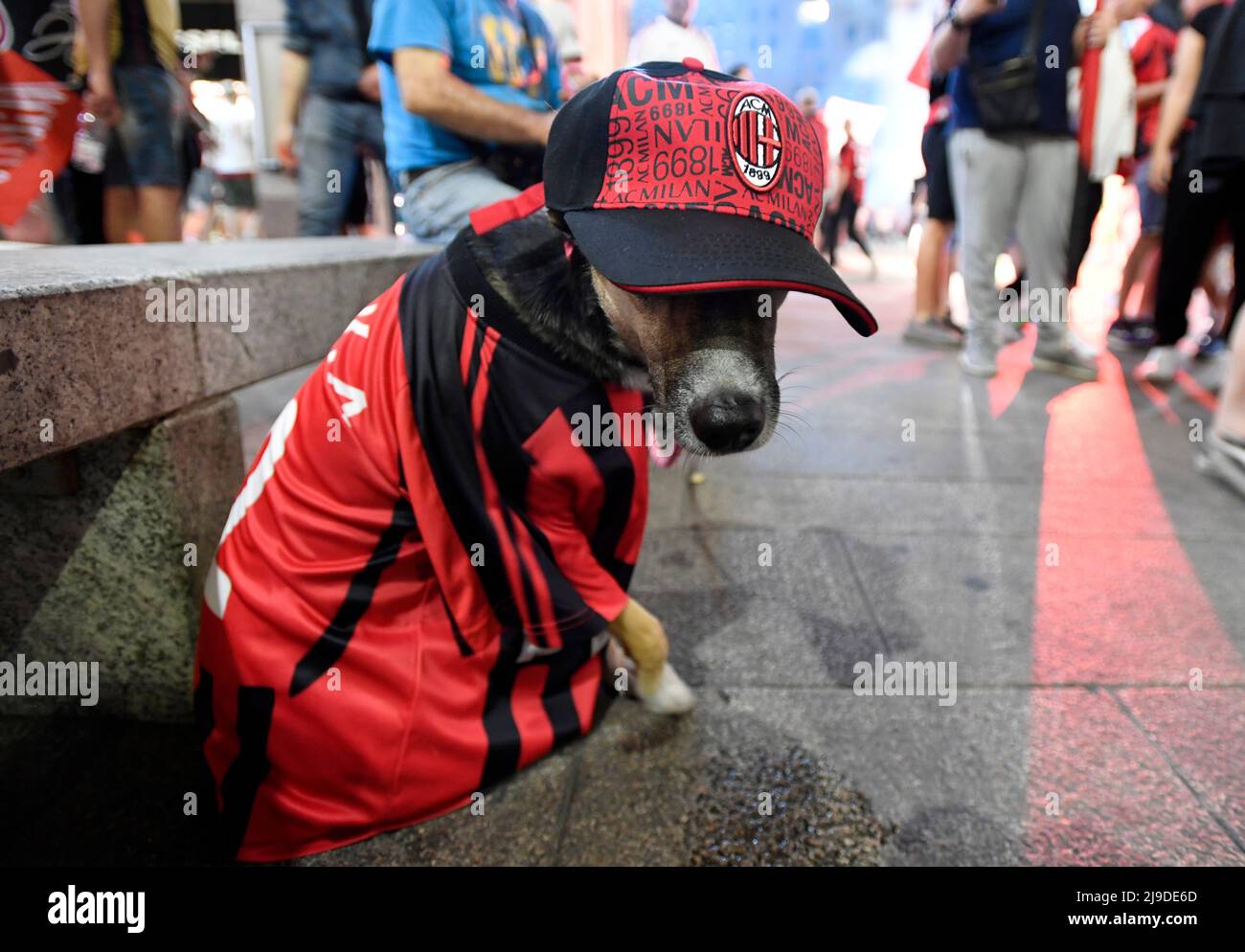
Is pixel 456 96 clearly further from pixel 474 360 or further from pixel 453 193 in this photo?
pixel 474 360

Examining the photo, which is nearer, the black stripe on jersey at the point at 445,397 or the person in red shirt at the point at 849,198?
the black stripe on jersey at the point at 445,397

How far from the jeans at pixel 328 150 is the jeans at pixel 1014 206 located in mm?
3955

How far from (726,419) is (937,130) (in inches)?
246

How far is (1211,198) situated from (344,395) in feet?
19.3

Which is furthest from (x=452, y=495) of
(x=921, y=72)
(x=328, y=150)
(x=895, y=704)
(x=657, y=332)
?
(x=921, y=72)

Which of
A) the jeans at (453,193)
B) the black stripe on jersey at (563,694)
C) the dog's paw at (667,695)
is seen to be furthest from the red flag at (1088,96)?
the black stripe on jersey at (563,694)

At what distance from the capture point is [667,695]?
85.2 inches

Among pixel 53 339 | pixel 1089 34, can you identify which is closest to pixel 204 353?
pixel 53 339

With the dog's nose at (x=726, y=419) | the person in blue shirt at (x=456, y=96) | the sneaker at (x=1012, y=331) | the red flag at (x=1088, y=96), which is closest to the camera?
the dog's nose at (x=726, y=419)

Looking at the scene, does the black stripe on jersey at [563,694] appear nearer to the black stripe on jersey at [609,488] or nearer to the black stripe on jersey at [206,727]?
the black stripe on jersey at [609,488]

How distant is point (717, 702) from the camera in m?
2.22

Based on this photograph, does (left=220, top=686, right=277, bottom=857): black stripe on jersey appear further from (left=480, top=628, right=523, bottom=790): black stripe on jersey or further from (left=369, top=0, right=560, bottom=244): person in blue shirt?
(left=369, top=0, right=560, bottom=244): person in blue shirt

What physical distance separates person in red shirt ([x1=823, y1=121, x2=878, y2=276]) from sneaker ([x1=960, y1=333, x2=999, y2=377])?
7.38 m

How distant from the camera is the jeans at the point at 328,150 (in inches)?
173
